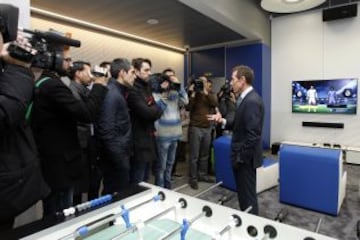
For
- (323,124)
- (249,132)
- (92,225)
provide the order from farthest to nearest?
(323,124)
(249,132)
(92,225)

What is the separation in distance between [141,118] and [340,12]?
13.3ft

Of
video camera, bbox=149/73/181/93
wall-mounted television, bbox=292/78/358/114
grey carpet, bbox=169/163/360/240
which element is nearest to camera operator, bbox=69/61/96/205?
video camera, bbox=149/73/181/93

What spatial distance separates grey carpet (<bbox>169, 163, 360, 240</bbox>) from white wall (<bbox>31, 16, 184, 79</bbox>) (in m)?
2.35

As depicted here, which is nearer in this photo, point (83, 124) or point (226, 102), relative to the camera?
point (83, 124)

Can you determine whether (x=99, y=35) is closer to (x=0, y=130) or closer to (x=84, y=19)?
(x=84, y=19)

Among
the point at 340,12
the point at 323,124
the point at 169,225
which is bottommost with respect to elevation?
the point at 169,225

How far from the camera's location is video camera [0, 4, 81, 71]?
3.44 ft

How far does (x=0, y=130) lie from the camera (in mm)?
Answer: 1001

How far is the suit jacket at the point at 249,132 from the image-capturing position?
207cm

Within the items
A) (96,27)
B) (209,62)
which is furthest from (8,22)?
(209,62)

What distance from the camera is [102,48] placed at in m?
4.31

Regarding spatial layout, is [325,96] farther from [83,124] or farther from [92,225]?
[92,225]

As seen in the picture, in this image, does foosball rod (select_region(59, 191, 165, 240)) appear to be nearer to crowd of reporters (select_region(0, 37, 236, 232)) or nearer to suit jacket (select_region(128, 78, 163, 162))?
crowd of reporters (select_region(0, 37, 236, 232))

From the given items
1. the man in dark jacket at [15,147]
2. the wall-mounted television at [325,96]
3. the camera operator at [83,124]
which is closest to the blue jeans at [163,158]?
the camera operator at [83,124]
